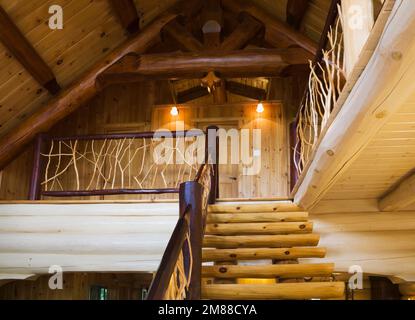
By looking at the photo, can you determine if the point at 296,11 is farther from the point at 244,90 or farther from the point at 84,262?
the point at 84,262

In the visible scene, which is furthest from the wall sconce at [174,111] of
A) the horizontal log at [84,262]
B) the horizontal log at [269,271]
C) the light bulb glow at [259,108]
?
the horizontal log at [269,271]

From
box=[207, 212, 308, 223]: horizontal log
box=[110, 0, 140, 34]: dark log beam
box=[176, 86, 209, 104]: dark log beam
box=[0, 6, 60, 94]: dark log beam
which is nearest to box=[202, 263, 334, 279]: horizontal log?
box=[207, 212, 308, 223]: horizontal log

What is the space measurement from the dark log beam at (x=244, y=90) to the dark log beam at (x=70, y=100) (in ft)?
5.97

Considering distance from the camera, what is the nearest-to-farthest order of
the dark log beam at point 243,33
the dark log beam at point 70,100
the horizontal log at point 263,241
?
the horizontal log at point 263,241
the dark log beam at point 70,100
the dark log beam at point 243,33

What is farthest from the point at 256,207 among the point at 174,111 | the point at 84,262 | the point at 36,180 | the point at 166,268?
the point at 174,111

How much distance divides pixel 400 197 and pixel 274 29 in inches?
150

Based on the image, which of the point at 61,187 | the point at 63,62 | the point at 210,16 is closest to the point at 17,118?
the point at 63,62

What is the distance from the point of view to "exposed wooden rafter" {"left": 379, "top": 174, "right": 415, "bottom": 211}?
4051 millimetres

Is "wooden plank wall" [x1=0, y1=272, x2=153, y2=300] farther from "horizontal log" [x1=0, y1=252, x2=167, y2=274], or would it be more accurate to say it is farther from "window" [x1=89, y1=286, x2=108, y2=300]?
"horizontal log" [x1=0, y1=252, x2=167, y2=274]

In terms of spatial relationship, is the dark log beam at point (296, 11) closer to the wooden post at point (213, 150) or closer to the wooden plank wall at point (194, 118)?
the wooden plank wall at point (194, 118)

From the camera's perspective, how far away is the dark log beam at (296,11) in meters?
6.67

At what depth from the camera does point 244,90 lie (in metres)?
8.68

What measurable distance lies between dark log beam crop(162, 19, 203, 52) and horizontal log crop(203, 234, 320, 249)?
12.2ft
